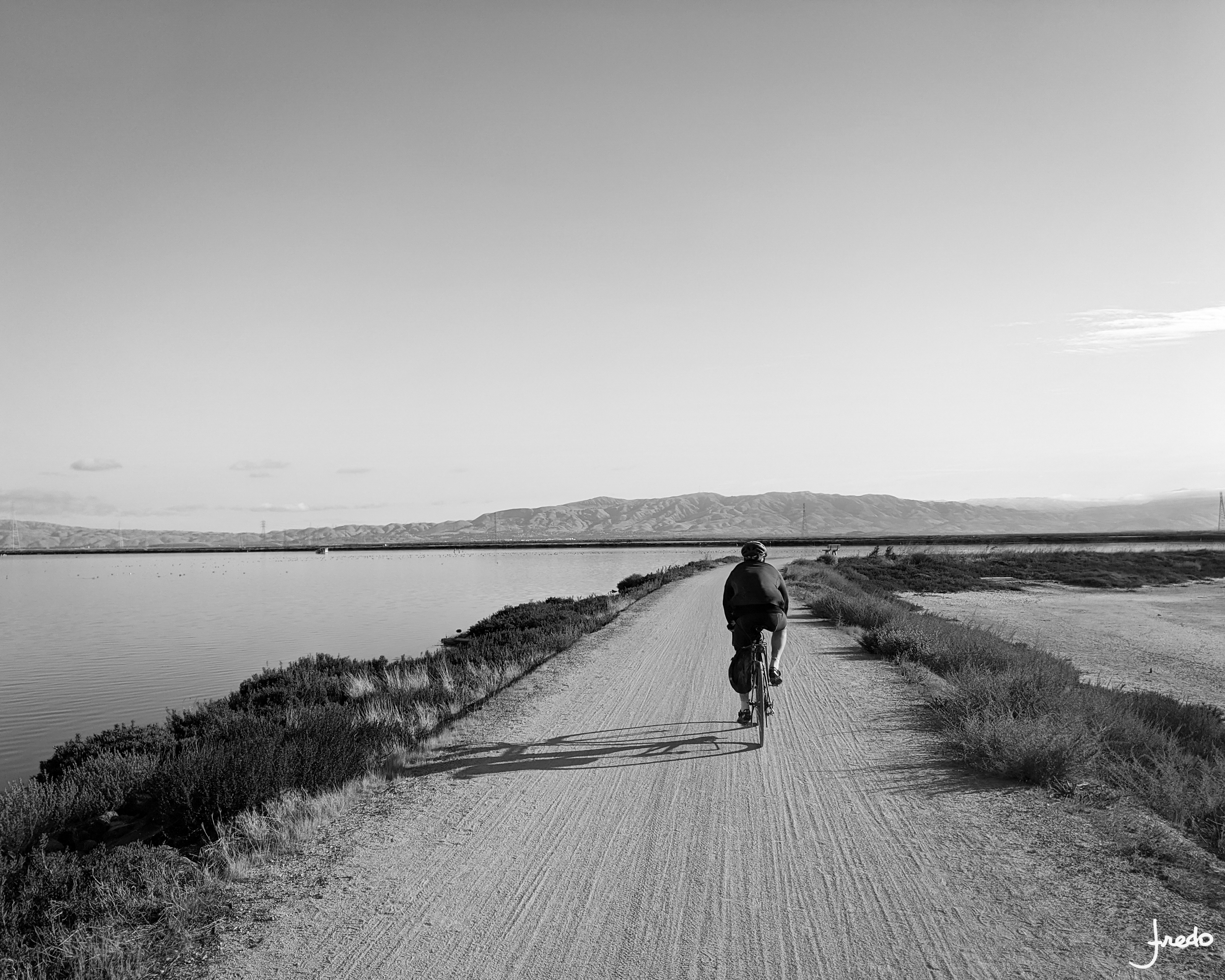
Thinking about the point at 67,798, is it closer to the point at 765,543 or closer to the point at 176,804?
the point at 176,804

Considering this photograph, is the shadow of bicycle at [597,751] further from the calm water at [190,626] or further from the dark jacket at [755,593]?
the calm water at [190,626]

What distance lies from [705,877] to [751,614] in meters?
3.77

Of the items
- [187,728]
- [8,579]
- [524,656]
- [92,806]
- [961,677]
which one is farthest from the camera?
[8,579]

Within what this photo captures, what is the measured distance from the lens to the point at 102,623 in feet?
104

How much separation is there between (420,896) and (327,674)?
1324 centimetres

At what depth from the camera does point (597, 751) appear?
8633 mm

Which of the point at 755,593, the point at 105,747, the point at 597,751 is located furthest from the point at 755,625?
the point at 105,747

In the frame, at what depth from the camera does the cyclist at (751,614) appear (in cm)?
862

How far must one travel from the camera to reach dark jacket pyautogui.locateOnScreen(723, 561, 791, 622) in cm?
861

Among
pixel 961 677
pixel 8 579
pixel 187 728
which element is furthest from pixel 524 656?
pixel 8 579

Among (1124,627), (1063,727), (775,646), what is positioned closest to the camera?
(1063,727)

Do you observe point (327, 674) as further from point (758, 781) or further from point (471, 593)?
point (471, 593)

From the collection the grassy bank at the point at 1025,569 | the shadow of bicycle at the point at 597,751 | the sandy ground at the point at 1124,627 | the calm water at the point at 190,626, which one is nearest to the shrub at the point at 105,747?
the calm water at the point at 190,626

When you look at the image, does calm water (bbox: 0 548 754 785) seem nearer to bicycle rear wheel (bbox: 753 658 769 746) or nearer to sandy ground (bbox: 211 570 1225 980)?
sandy ground (bbox: 211 570 1225 980)
